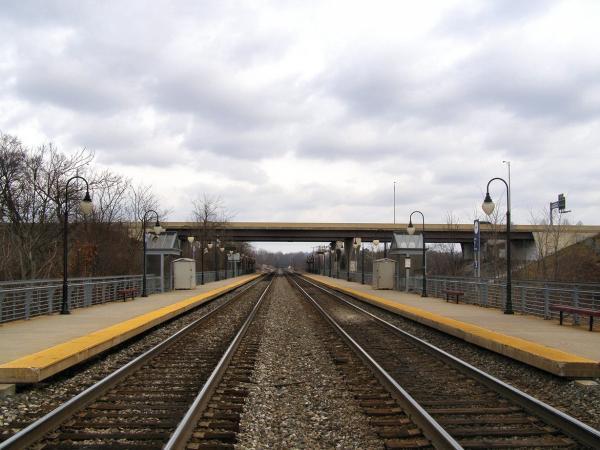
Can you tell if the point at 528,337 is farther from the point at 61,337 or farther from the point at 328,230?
the point at 328,230

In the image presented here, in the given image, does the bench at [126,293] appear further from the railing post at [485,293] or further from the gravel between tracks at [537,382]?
the gravel between tracks at [537,382]

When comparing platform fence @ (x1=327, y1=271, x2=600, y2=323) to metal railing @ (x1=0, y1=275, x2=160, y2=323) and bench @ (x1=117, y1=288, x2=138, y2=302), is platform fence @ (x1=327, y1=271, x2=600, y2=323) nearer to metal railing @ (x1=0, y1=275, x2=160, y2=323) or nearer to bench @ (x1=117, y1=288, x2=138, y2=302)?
metal railing @ (x1=0, y1=275, x2=160, y2=323)

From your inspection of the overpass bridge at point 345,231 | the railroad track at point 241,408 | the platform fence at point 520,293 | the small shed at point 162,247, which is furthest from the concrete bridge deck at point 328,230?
the railroad track at point 241,408

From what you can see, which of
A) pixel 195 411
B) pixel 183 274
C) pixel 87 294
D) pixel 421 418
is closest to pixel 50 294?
pixel 87 294

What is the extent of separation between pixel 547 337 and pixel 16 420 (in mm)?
10369

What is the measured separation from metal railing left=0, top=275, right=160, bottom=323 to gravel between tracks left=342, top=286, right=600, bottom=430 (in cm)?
1103

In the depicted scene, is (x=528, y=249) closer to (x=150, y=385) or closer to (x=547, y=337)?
(x=547, y=337)

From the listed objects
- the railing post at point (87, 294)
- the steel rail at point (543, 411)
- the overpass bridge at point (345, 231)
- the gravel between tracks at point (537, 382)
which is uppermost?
the overpass bridge at point (345, 231)

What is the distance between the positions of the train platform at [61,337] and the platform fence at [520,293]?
446 inches

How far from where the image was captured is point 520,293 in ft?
65.5

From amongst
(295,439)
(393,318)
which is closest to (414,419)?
(295,439)

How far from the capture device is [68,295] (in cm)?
1870

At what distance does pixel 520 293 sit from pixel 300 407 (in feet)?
49.3

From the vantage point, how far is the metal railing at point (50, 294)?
15031mm
